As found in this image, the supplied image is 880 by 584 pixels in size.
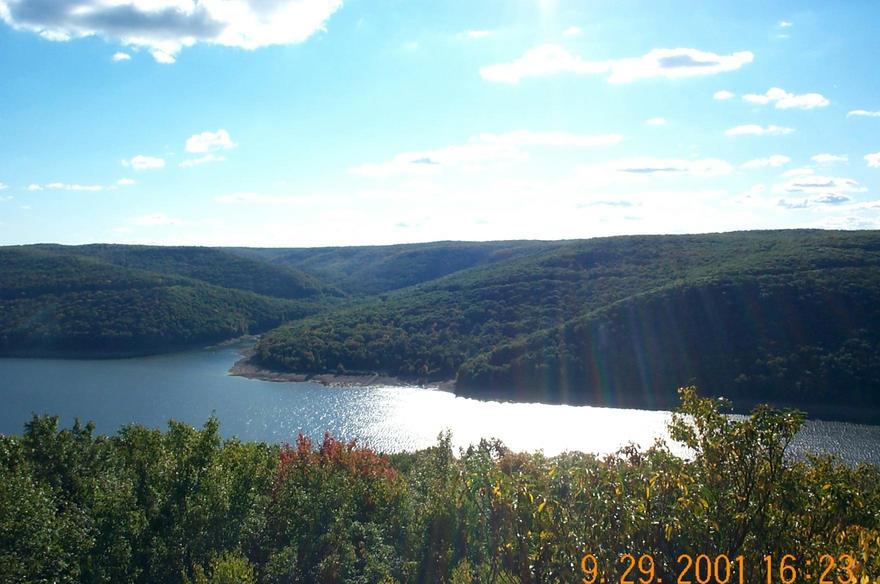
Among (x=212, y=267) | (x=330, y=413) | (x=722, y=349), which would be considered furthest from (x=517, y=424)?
(x=212, y=267)

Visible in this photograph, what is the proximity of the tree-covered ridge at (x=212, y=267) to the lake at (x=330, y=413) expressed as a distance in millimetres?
47589

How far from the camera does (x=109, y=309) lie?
79.9m

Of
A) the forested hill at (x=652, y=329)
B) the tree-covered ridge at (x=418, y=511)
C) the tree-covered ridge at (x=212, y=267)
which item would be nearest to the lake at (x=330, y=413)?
the forested hill at (x=652, y=329)

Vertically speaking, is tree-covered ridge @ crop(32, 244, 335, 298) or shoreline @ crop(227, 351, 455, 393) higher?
tree-covered ridge @ crop(32, 244, 335, 298)

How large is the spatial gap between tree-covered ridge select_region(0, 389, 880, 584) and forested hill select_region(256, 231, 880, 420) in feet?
121

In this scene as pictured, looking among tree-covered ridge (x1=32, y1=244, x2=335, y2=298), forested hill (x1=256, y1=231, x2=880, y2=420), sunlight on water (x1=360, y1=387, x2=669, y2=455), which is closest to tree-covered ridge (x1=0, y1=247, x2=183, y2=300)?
tree-covered ridge (x1=32, y1=244, x2=335, y2=298)

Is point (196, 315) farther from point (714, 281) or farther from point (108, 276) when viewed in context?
point (714, 281)

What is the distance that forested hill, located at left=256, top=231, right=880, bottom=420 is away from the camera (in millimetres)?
49312

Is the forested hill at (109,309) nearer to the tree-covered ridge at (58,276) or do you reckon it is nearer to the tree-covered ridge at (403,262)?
the tree-covered ridge at (58,276)

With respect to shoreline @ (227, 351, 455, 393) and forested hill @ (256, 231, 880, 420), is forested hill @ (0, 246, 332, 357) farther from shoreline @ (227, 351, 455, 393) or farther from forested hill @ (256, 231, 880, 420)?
shoreline @ (227, 351, 455, 393)

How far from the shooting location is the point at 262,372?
217 feet

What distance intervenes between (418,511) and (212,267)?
372 ft

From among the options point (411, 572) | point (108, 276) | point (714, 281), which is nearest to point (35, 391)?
point (108, 276)

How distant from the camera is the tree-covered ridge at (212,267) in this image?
369 feet
